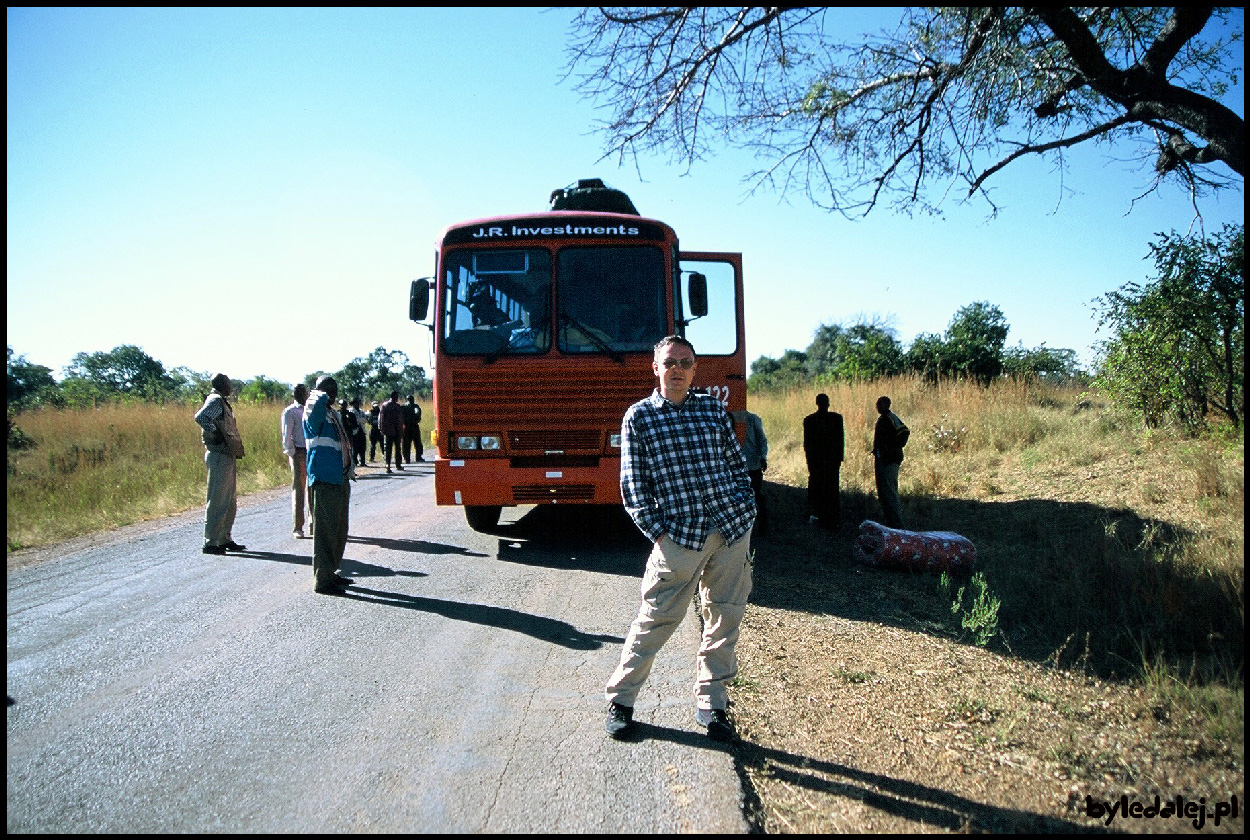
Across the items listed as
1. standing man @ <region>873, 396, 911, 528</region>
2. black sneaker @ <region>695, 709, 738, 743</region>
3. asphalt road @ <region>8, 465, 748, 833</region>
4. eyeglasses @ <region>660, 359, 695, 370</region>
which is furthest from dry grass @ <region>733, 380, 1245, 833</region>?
eyeglasses @ <region>660, 359, 695, 370</region>

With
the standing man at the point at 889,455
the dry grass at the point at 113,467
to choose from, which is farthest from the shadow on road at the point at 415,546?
the standing man at the point at 889,455

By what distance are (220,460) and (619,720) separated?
233 inches

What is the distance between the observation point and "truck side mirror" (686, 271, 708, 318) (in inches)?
277

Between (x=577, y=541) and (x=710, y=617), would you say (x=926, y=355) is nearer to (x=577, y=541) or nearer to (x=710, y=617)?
(x=577, y=541)

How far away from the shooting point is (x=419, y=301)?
714 cm

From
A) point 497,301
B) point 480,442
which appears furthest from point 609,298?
point 480,442

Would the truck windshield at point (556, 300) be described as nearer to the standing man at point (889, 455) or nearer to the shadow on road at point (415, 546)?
the shadow on road at point (415, 546)

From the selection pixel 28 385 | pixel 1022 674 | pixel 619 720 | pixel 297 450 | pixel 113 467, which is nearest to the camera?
pixel 619 720

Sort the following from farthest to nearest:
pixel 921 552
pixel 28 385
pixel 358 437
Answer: pixel 28 385
pixel 358 437
pixel 921 552

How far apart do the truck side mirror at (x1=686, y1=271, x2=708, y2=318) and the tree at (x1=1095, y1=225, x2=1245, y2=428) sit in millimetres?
4048

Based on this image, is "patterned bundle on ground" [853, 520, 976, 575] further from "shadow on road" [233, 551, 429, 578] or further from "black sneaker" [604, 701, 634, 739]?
"shadow on road" [233, 551, 429, 578]

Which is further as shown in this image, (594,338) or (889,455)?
(889,455)

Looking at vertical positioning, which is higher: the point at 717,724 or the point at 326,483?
the point at 326,483

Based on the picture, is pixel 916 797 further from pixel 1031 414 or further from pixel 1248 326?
pixel 1031 414
